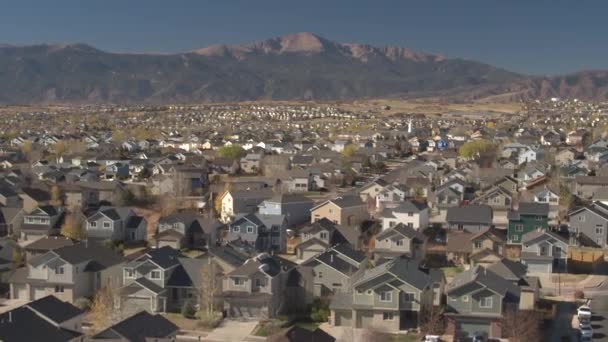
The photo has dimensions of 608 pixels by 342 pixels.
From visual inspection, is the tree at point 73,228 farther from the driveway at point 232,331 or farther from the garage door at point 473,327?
the garage door at point 473,327

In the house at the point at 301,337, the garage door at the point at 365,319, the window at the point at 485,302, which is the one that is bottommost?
the garage door at the point at 365,319

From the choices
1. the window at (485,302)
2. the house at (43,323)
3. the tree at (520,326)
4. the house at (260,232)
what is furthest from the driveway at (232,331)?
the house at (260,232)

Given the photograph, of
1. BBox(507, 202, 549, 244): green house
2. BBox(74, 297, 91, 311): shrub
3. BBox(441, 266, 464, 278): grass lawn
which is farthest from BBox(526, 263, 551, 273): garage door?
BBox(74, 297, 91, 311): shrub

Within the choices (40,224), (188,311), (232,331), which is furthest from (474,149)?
(232,331)

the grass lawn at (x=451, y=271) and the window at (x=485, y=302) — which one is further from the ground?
the window at (x=485, y=302)

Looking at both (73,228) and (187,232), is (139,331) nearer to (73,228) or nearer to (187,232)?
(187,232)
